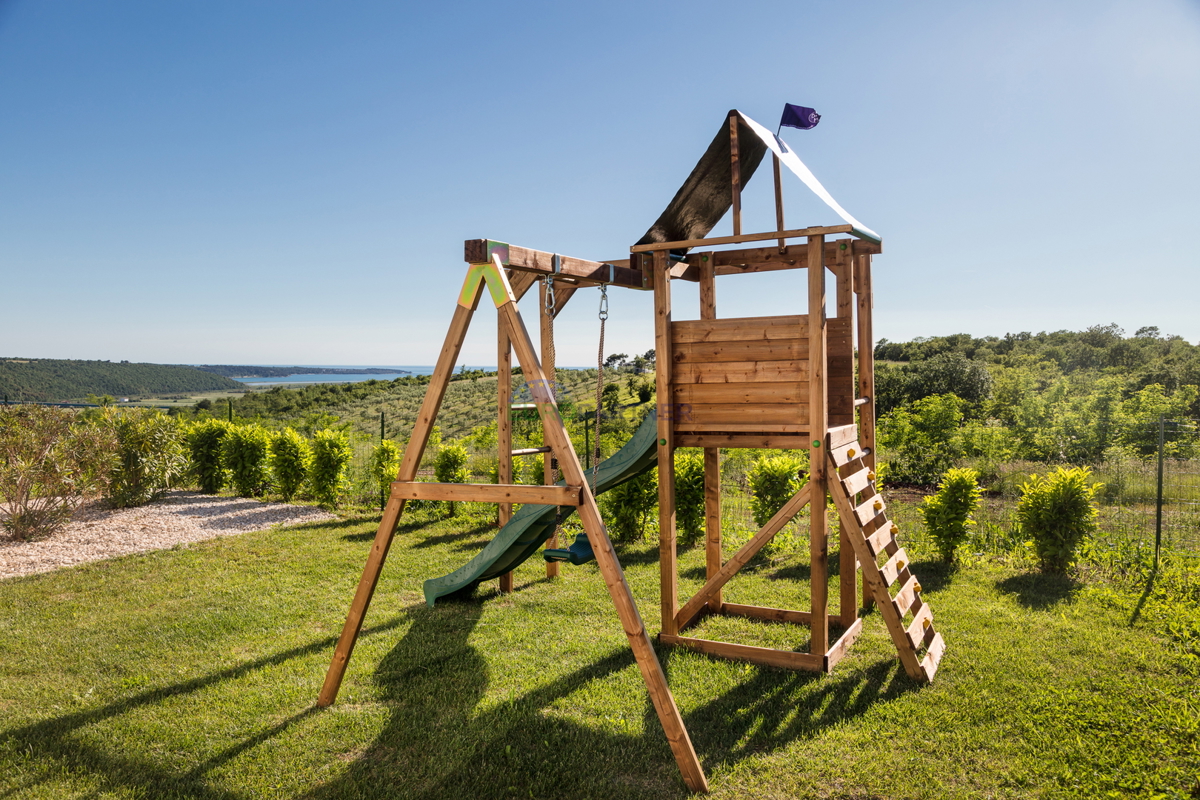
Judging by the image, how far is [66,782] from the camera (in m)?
3.25

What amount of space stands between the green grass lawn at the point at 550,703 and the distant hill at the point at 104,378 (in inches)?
723

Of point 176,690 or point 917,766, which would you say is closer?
point 917,766

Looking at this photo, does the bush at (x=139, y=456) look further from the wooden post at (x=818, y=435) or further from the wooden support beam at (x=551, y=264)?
the wooden post at (x=818, y=435)

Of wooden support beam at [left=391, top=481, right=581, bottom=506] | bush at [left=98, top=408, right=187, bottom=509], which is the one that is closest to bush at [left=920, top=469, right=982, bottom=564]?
wooden support beam at [left=391, top=481, right=581, bottom=506]

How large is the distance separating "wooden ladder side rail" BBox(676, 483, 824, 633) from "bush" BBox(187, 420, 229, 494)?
31.4 ft

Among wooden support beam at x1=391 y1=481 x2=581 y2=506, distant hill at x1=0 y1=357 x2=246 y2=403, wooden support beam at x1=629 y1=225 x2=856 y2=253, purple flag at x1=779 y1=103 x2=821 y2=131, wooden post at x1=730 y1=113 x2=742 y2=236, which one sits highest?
purple flag at x1=779 y1=103 x2=821 y2=131

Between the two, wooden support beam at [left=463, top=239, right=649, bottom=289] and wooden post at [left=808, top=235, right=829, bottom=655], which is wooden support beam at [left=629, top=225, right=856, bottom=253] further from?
wooden support beam at [left=463, top=239, right=649, bottom=289]

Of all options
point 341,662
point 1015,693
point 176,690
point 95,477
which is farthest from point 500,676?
point 95,477

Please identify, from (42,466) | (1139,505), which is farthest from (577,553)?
(1139,505)

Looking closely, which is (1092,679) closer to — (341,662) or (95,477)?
(341,662)

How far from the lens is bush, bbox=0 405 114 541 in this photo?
26.9ft

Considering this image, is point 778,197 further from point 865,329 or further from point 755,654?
point 755,654

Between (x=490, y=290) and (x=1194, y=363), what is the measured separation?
114 feet

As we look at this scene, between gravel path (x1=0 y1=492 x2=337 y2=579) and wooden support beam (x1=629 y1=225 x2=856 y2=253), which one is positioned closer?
wooden support beam (x1=629 y1=225 x2=856 y2=253)
